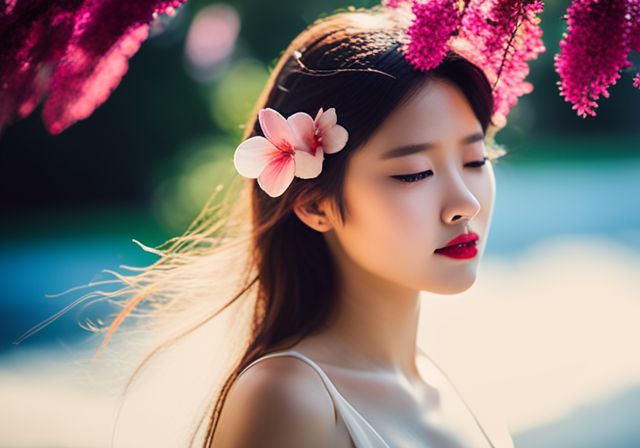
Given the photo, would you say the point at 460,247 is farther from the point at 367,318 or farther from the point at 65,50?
the point at 65,50

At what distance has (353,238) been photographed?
1.35 m

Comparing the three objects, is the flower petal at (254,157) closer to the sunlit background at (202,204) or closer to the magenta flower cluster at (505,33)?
the sunlit background at (202,204)

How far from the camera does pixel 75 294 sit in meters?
5.80

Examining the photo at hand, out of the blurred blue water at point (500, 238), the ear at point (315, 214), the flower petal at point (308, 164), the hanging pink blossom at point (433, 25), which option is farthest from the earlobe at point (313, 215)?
the blurred blue water at point (500, 238)

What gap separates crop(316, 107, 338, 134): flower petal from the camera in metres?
1.25

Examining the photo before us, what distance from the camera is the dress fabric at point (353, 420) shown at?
4.04 feet

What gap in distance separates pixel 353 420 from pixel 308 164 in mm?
432

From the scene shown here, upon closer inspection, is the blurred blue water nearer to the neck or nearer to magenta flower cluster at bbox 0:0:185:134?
the neck

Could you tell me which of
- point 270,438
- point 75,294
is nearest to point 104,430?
point 75,294

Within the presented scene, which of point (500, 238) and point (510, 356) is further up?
point (500, 238)

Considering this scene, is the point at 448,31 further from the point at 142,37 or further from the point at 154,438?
the point at 154,438

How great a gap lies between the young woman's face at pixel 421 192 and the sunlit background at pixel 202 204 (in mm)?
434

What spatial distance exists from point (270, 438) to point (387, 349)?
1.31ft

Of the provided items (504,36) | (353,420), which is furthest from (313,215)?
(504,36)
